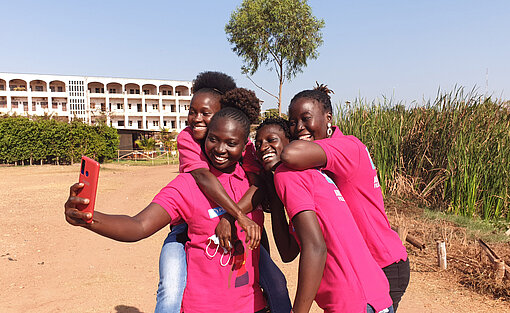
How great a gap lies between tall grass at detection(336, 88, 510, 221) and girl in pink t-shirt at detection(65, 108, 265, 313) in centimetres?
745

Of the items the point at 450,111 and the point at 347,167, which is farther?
the point at 450,111

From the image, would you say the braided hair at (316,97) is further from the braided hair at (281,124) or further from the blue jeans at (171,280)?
the blue jeans at (171,280)

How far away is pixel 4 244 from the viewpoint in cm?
802

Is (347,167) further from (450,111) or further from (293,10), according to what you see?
(293,10)

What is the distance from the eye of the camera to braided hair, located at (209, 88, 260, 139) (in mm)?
2299

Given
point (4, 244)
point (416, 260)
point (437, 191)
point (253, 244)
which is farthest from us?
point (437, 191)

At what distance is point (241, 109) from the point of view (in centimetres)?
249

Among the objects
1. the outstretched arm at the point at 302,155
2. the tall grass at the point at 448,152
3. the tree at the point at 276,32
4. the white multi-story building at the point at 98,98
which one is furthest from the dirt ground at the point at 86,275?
the white multi-story building at the point at 98,98

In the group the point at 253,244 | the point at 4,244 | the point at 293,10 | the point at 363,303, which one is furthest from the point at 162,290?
the point at 293,10

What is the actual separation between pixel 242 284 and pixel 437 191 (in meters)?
8.04

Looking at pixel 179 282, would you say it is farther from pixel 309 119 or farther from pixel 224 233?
pixel 309 119

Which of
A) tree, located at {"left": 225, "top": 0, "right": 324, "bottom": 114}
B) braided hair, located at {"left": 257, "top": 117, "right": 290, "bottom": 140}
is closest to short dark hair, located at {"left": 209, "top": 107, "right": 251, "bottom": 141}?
braided hair, located at {"left": 257, "top": 117, "right": 290, "bottom": 140}

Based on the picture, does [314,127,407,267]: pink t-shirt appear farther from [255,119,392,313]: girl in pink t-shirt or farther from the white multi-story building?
the white multi-story building

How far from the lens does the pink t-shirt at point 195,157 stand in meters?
2.39
